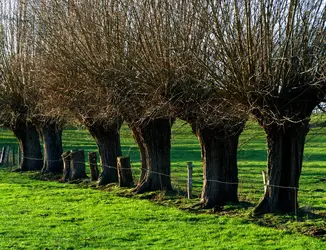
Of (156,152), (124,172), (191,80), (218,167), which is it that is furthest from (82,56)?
(124,172)

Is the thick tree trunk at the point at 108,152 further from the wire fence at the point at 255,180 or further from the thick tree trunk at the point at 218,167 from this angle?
the thick tree trunk at the point at 218,167

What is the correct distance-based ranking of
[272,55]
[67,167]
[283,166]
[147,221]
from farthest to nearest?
1. [67,167]
2. [147,221]
3. [283,166]
4. [272,55]

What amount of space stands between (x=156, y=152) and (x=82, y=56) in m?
4.13

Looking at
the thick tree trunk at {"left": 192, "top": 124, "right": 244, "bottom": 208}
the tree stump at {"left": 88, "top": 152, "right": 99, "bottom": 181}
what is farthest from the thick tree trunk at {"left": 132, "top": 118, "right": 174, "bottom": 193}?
the tree stump at {"left": 88, "top": 152, "right": 99, "bottom": 181}

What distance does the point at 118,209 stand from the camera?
19906 millimetres

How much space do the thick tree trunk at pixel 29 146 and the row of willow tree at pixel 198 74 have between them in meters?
10.2

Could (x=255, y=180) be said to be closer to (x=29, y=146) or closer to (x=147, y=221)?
(x=147, y=221)

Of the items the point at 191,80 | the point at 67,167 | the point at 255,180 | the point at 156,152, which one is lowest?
the point at 255,180

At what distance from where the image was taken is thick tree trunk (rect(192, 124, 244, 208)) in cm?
1920

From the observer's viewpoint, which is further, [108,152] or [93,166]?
[93,166]

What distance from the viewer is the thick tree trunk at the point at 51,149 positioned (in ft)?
108

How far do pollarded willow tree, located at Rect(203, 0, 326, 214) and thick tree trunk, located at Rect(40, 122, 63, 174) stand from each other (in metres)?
18.0

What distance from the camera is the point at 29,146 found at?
3541cm

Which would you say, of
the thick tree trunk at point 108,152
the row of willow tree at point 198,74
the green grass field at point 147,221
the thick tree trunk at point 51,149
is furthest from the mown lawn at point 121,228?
the thick tree trunk at point 51,149
